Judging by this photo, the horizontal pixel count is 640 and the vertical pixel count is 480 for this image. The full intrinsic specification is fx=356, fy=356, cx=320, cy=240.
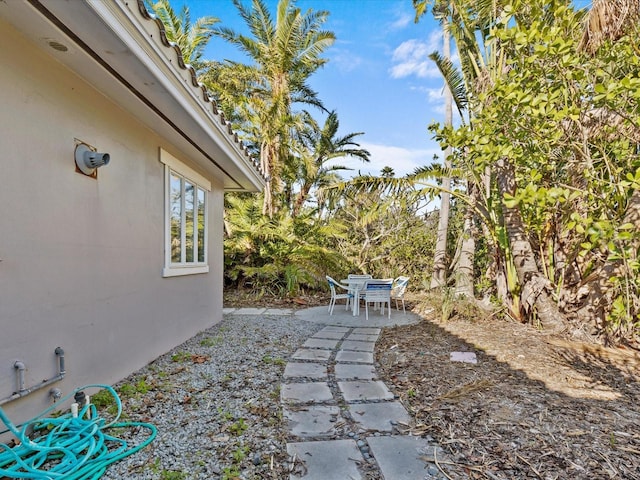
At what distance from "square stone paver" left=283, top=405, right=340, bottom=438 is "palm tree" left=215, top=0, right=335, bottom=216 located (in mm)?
9420

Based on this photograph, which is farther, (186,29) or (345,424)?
(186,29)

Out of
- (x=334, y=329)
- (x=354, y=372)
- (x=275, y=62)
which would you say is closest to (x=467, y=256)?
(x=334, y=329)

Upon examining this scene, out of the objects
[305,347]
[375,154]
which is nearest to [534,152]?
[305,347]

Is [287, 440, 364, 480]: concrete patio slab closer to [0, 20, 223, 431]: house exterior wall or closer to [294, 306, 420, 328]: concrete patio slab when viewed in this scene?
[0, 20, 223, 431]: house exterior wall

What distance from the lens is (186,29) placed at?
13492 millimetres

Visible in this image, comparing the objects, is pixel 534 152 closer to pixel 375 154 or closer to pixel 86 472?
pixel 86 472

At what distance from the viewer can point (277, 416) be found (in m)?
2.95

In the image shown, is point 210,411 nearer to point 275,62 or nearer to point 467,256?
point 467,256

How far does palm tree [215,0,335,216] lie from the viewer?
467 inches

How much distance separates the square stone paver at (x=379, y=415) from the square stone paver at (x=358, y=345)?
180cm

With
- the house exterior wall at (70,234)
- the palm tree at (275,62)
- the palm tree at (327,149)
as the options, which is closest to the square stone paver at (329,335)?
the house exterior wall at (70,234)

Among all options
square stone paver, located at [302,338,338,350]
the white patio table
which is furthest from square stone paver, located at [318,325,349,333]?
the white patio table

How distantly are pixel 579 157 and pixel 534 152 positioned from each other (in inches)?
28.4

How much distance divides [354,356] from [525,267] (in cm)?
359
